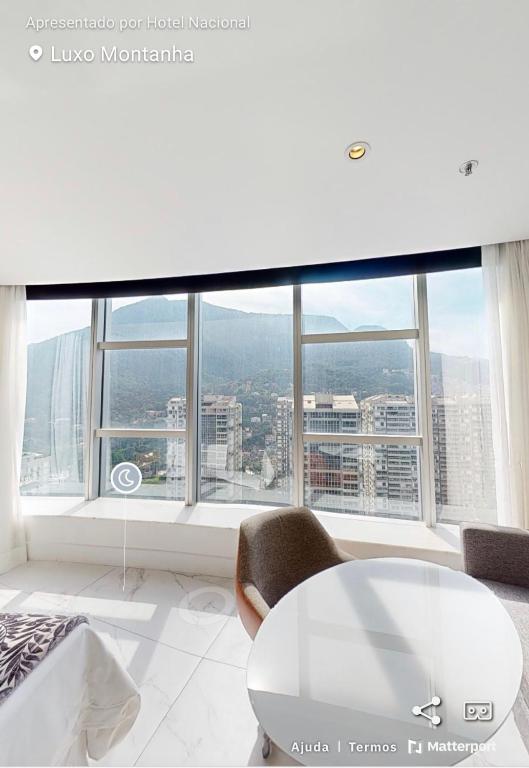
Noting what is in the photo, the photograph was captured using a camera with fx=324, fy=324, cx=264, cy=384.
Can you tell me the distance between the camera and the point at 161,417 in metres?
3.26

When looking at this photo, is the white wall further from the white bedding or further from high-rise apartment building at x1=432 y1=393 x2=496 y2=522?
the white bedding

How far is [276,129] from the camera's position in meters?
1.33

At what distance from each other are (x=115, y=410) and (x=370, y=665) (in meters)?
3.07

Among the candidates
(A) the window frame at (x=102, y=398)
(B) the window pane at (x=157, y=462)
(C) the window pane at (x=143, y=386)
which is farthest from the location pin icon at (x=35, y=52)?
(B) the window pane at (x=157, y=462)

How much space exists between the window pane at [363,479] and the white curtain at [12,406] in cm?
267

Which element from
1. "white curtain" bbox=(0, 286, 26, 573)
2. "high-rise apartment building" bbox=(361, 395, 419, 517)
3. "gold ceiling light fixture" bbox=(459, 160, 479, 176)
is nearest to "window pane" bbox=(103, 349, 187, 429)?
"white curtain" bbox=(0, 286, 26, 573)

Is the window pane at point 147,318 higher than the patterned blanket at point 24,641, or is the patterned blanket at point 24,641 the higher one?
the window pane at point 147,318

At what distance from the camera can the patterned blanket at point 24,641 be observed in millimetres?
1037

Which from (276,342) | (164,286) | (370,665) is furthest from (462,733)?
(164,286)

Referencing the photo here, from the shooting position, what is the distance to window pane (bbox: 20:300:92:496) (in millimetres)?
3359

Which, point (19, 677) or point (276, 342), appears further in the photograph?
point (276, 342)

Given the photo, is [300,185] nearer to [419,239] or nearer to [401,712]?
[419,239]

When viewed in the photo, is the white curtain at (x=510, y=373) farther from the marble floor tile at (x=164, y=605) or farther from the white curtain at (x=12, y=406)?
the white curtain at (x=12, y=406)

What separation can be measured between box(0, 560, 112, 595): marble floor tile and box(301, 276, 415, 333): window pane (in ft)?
9.26
